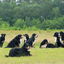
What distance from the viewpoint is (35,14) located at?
61.8 m

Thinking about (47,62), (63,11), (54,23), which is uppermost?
(63,11)

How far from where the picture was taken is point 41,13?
207ft

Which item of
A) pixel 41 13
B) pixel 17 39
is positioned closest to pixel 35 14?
pixel 41 13

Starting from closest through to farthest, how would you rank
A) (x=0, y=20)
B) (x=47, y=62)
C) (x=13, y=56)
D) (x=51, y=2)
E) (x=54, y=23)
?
(x=47, y=62) < (x=13, y=56) < (x=54, y=23) < (x=0, y=20) < (x=51, y=2)

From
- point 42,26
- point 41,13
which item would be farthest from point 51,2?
point 42,26

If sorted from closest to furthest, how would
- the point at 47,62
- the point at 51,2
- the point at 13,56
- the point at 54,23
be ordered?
the point at 47,62, the point at 13,56, the point at 54,23, the point at 51,2

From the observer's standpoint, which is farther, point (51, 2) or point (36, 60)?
point (51, 2)

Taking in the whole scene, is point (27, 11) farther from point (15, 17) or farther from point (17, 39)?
point (17, 39)

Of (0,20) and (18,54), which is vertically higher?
(0,20)

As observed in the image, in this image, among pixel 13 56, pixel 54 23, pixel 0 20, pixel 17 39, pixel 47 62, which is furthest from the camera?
pixel 0 20

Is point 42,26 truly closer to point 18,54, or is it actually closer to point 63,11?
point 63,11

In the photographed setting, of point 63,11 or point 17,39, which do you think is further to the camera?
point 63,11

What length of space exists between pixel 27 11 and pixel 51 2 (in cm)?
853

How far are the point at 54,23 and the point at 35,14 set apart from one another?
1135 cm
